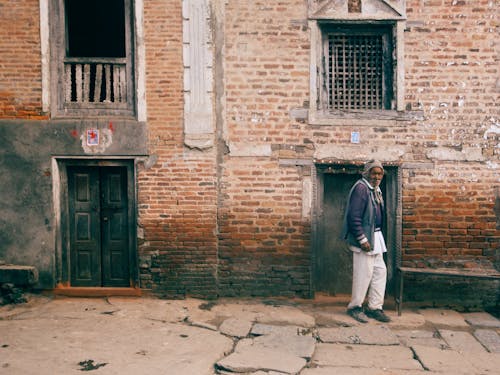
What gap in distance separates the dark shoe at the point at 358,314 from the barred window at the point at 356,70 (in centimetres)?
298

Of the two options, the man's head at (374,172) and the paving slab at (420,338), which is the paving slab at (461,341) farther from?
the man's head at (374,172)

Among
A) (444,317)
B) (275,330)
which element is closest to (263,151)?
(275,330)

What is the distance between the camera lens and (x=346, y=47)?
724cm

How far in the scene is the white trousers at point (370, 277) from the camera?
6.30m

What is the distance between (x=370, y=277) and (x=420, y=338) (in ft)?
3.18

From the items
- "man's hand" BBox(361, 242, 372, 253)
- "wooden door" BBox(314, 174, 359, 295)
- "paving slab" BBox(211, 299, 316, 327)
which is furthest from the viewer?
"wooden door" BBox(314, 174, 359, 295)

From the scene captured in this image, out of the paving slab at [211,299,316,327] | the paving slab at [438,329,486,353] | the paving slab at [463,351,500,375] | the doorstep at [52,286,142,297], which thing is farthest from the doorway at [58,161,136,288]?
the paving slab at [463,351,500,375]

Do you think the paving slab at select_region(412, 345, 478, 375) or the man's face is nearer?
the paving slab at select_region(412, 345, 478, 375)

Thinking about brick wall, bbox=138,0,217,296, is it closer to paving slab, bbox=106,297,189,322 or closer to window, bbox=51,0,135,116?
paving slab, bbox=106,297,189,322

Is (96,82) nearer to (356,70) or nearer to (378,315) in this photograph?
(356,70)

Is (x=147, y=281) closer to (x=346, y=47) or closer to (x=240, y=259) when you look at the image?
(x=240, y=259)

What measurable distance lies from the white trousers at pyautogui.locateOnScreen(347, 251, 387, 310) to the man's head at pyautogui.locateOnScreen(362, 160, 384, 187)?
990 millimetres

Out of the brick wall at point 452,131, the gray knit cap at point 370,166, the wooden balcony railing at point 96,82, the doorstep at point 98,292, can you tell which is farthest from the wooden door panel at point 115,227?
the brick wall at point 452,131

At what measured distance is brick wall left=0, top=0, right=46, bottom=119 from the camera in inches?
275
